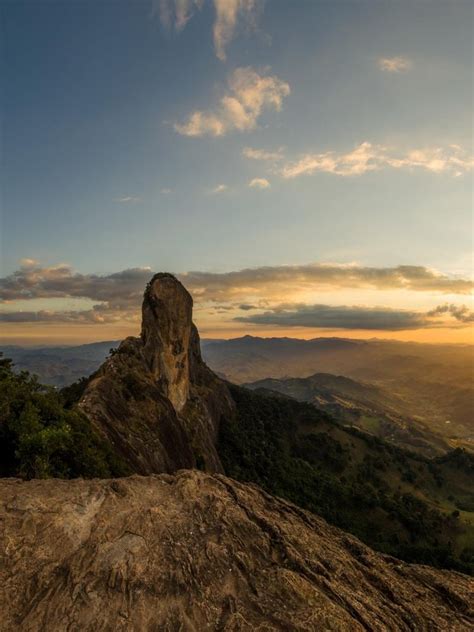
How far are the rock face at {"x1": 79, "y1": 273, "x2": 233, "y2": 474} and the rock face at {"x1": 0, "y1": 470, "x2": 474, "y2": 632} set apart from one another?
26626mm

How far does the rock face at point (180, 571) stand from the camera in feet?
51.1

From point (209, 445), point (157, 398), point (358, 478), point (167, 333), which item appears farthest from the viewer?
point (358, 478)

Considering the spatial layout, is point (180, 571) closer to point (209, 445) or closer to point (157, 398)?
point (157, 398)

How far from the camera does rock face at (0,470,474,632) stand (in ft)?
51.1

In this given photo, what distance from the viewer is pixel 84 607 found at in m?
15.3

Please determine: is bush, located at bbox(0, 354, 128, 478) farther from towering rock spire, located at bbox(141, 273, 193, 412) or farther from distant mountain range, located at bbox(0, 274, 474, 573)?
towering rock spire, located at bbox(141, 273, 193, 412)

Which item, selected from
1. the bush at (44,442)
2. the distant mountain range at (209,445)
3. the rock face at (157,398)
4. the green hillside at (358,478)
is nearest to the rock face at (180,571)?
the distant mountain range at (209,445)

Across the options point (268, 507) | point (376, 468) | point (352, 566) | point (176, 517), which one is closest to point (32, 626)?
point (176, 517)

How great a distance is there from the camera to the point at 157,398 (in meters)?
66.9

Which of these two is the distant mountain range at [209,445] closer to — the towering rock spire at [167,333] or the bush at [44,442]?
the bush at [44,442]

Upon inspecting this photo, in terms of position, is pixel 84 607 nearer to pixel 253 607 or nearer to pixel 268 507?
pixel 253 607

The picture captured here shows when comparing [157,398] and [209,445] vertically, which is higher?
[157,398]

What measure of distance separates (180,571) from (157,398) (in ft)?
167

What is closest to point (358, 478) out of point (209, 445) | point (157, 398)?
point (209, 445)
